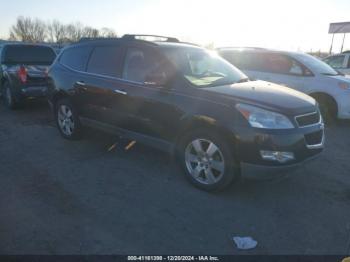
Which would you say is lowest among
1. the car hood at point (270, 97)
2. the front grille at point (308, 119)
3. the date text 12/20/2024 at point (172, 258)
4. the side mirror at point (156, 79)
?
the date text 12/20/2024 at point (172, 258)

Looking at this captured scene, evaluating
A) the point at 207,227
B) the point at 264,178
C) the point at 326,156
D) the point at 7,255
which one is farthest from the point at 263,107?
the point at 7,255

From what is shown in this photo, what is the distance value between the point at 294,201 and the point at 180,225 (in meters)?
1.48

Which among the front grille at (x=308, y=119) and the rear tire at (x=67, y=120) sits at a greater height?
the front grille at (x=308, y=119)

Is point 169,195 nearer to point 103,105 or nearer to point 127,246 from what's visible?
point 127,246

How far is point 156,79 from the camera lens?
13.6 feet

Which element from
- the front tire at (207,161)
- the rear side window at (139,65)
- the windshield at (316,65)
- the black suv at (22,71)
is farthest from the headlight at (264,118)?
the black suv at (22,71)

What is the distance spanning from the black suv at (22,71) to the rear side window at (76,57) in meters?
1.98

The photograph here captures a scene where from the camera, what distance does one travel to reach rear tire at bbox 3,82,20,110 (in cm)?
806

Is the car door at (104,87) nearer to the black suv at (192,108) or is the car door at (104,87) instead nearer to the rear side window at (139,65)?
the black suv at (192,108)

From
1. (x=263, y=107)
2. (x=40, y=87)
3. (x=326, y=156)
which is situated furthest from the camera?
(x=40, y=87)

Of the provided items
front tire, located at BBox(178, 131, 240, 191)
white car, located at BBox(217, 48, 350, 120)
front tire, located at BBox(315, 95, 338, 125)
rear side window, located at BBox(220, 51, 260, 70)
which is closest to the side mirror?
front tire, located at BBox(178, 131, 240, 191)

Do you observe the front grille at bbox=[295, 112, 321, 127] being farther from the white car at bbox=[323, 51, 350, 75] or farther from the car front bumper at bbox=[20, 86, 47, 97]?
the white car at bbox=[323, 51, 350, 75]

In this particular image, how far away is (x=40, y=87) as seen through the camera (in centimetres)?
783

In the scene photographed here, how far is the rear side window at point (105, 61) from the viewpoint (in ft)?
16.1
